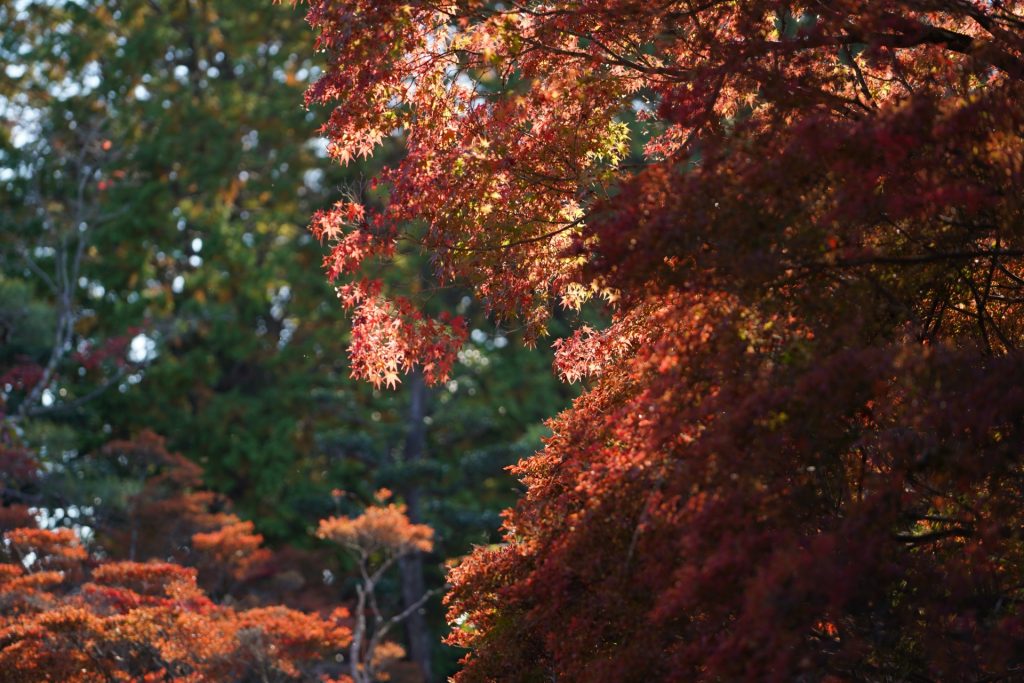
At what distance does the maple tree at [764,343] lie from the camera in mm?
4273

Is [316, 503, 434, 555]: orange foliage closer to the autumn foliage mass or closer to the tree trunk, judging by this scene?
the autumn foliage mass

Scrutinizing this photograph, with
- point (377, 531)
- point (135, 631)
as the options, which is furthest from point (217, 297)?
point (135, 631)

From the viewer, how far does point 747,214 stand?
14.6ft

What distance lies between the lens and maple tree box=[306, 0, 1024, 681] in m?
4.27

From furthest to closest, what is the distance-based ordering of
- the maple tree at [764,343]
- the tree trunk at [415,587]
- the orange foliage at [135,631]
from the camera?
the tree trunk at [415,587], the orange foliage at [135,631], the maple tree at [764,343]

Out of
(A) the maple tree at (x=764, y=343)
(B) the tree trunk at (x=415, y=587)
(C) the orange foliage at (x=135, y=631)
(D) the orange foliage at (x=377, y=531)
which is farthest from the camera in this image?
(B) the tree trunk at (x=415, y=587)

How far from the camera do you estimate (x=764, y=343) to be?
14.6ft

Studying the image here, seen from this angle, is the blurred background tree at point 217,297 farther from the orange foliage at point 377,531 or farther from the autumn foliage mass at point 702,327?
the autumn foliage mass at point 702,327

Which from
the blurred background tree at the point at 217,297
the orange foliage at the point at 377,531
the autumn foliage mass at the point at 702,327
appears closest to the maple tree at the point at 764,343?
the autumn foliage mass at the point at 702,327

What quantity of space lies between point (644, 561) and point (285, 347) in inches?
571

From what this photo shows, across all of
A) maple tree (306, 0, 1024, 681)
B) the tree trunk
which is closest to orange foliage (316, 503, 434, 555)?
the tree trunk

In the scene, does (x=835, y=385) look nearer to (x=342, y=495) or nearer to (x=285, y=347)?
(x=342, y=495)

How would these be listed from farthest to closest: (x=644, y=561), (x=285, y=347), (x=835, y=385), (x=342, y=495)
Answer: (x=285, y=347), (x=342, y=495), (x=644, y=561), (x=835, y=385)

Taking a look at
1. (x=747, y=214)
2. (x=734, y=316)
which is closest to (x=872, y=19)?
(x=747, y=214)
